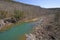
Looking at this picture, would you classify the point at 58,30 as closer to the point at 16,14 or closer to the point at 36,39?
Result: the point at 36,39

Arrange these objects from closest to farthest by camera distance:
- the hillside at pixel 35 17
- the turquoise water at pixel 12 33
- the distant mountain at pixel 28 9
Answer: the turquoise water at pixel 12 33 < the hillside at pixel 35 17 < the distant mountain at pixel 28 9

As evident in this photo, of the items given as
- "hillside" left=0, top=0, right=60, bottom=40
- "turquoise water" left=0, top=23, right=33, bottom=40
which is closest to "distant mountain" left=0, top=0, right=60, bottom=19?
"hillside" left=0, top=0, right=60, bottom=40

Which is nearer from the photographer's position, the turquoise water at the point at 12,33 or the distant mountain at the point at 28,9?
the turquoise water at the point at 12,33

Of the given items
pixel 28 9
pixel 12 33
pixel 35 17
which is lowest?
pixel 35 17

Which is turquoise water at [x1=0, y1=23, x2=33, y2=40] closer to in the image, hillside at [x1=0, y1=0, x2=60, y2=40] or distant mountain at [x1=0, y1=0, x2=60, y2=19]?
hillside at [x1=0, y1=0, x2=60, y2=40]

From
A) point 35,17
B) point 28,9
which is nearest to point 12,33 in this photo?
point 35,17

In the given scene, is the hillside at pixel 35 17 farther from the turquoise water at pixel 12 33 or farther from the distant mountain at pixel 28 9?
the turquoise water at pixel 12 33

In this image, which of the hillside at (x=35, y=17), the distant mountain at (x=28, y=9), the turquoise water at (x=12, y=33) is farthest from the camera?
the distant mountain at (x=28, y=9)

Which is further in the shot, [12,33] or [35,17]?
[35,17]

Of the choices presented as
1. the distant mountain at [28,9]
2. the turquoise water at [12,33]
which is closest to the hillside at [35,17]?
the distant mountain at [28,9]

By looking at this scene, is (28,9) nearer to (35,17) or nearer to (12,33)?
(35,17)

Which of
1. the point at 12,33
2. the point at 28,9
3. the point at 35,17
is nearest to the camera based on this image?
the point at 12,33

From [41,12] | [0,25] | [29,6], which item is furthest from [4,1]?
[0,25]
